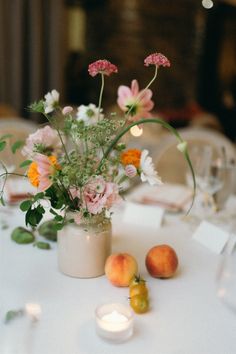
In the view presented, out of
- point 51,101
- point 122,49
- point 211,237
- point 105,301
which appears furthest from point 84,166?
point 122,49

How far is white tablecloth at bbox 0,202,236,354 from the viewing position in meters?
0.78

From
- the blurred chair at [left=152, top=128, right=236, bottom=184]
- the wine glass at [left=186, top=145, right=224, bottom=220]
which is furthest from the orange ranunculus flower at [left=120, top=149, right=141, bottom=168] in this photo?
the blurred chair at [left=152, top=128, right=236, bottom=184]

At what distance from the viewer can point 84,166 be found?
37.2 inches

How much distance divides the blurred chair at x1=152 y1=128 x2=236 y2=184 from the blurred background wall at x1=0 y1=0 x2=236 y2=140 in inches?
64.4

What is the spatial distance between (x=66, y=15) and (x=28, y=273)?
4.28 m

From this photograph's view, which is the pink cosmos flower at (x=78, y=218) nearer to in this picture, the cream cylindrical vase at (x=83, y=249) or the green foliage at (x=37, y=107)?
the cream cylindrical vase at (x=83, y=249)

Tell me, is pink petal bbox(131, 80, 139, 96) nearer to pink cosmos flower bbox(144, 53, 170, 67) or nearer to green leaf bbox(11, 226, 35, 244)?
pink cosmos flower bbox(144, 53, 170, 67)

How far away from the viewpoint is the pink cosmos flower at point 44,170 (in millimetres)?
881

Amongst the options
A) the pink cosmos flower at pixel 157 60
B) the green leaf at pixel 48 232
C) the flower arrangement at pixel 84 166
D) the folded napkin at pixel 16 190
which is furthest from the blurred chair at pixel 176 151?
the pink cosmos flower at pixel 157 60

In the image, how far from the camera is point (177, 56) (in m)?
6.06

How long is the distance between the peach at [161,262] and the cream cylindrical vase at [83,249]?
0.10 meters

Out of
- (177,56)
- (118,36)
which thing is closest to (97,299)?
(118,36)

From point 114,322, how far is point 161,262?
9.3 inches

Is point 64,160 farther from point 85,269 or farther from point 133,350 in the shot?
point 133,350
